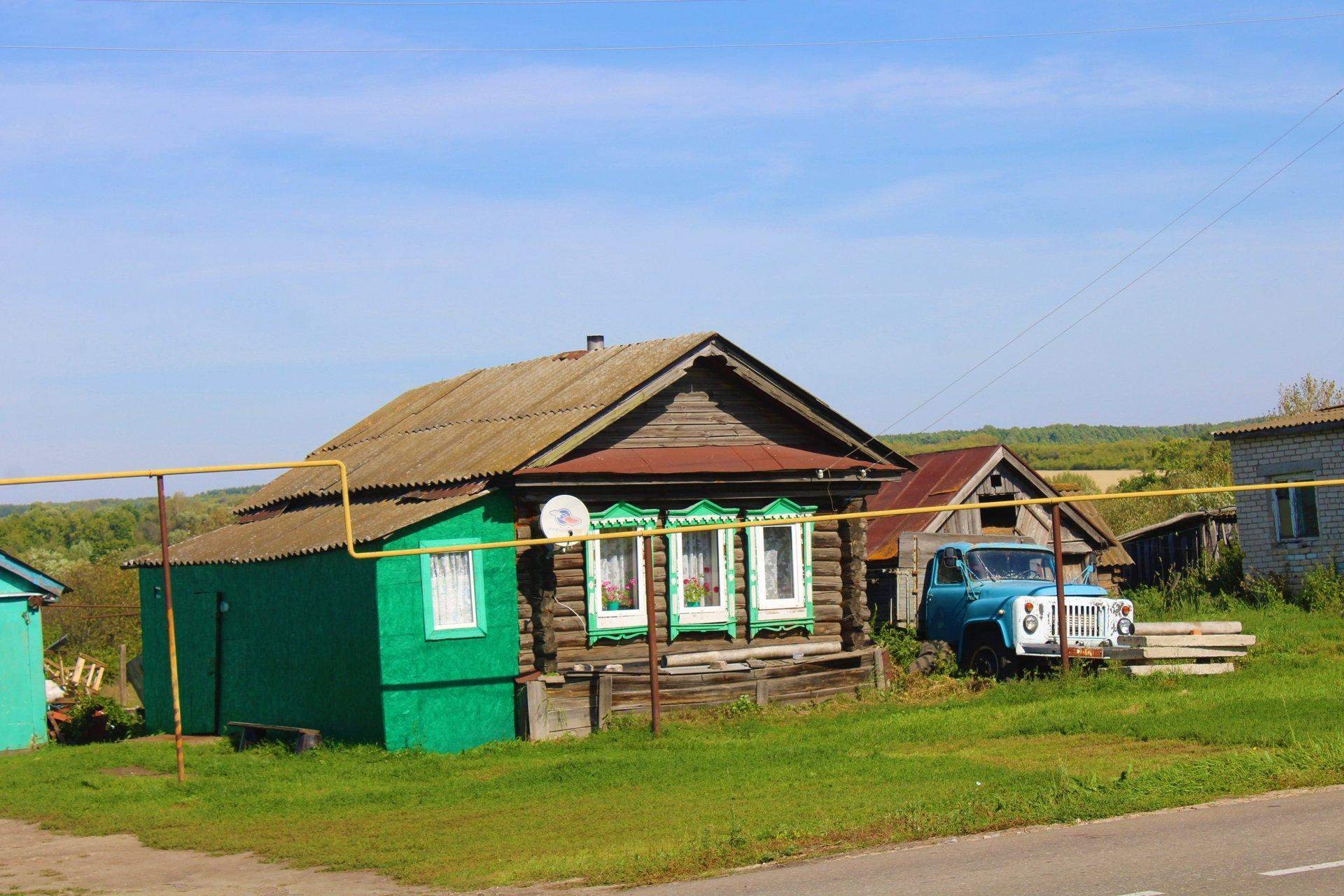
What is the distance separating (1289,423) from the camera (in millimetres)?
30531

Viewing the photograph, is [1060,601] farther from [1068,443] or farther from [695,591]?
[1068,443]

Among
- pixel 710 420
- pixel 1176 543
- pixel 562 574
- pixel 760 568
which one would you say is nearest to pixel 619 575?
pixel 562 574

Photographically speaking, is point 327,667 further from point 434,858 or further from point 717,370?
point 434,858

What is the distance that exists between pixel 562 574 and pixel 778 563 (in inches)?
140

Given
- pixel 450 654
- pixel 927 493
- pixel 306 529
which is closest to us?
pixel 450 654

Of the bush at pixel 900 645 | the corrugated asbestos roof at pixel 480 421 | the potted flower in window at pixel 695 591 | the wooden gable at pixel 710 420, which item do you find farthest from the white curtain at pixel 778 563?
the corrugated asbestos roof at pixel 480 421

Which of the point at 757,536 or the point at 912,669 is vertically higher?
the point at 757,536

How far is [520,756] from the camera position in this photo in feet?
57.6

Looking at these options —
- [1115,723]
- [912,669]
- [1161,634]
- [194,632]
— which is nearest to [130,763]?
[194,632]

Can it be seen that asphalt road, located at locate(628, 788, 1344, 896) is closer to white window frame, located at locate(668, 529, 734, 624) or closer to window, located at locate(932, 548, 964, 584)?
white window frame, located at locate(668, 529, 734, 624)

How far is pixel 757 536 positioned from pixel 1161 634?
5.90 m

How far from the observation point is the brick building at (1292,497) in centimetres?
2994

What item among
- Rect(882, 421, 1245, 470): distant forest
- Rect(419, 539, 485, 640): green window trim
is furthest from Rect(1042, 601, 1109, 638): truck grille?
Rect(882, 421, 1245, 470): distant forest

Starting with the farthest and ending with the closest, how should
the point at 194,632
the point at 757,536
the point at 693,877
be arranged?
the point at 194,632 < the point at 757,536 < the point at 693,877
